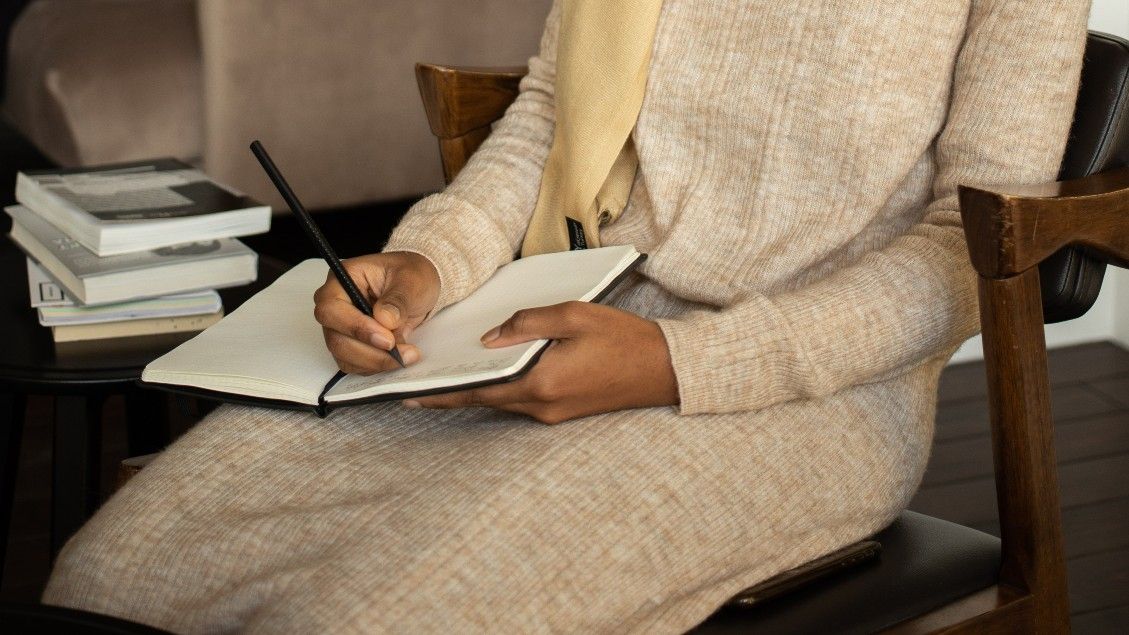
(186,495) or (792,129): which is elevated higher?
(792,129)

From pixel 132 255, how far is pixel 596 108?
0.61m

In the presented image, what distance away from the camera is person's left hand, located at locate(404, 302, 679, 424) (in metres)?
0.90

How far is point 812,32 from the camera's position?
1.05 m

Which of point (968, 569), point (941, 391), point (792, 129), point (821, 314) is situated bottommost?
point (941, 391)

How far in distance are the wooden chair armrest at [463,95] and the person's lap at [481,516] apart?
52cm

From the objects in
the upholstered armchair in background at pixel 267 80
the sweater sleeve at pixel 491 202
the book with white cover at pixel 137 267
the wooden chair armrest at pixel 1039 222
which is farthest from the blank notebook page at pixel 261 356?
the upholstered armchair in background at pixel 267 80

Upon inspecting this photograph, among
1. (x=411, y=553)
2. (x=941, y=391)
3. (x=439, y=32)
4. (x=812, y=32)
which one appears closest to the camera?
(x=411, y=553)

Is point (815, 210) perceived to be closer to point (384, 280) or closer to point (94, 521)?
point (384, 280)

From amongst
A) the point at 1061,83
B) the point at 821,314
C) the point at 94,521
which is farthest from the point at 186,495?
the point at 1061,83

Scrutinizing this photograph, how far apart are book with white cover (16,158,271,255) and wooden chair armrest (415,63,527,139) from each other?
248 millimetres

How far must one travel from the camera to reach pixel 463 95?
4.67ft

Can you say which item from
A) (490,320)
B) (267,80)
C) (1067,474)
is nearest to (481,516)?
(490,320)

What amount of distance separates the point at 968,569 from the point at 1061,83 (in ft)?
1.29

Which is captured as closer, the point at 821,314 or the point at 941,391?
the point at 821,314
